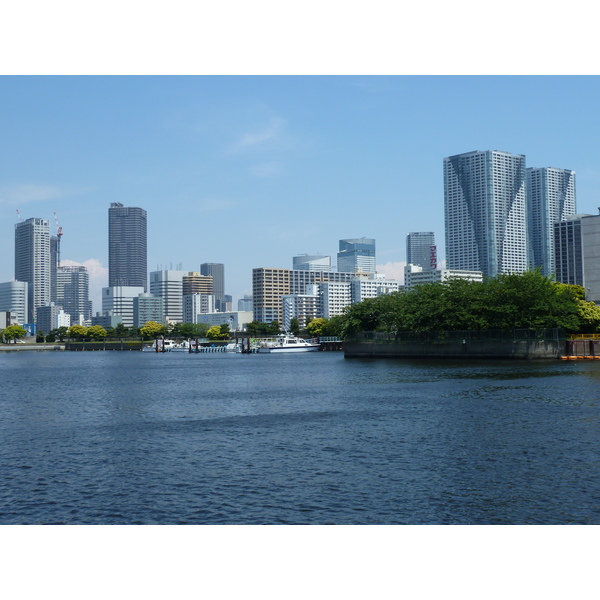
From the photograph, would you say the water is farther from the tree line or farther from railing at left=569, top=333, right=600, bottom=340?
railing at left=569, top=333, right=600, bottom=340

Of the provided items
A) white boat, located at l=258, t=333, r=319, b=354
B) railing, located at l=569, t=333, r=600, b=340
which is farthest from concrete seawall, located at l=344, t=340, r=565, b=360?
white boat, located at l=258, t=333, r=319, b=354

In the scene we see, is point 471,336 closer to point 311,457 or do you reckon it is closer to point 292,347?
point 311,457

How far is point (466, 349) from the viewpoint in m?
86.7

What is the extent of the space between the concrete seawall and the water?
28.7 meters

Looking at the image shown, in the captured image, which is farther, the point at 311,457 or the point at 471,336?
the point at 471,336

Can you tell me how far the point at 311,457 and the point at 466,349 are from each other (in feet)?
206

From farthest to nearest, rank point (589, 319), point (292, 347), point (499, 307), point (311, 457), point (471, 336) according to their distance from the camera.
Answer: point (292, 347) < point (471, 336) < point (589, 319) < point (499, 307) < point (311, 457)

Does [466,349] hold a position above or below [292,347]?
above

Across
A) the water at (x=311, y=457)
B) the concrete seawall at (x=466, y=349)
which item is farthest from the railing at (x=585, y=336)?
the water at (x=311, y=457)

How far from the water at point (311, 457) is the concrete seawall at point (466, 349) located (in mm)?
28710

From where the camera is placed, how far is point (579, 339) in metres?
80.3

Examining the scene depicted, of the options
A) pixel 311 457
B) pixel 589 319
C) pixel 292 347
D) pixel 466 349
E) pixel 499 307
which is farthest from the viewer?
pixel 292 347

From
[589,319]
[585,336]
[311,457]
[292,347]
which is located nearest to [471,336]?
[585,336]
